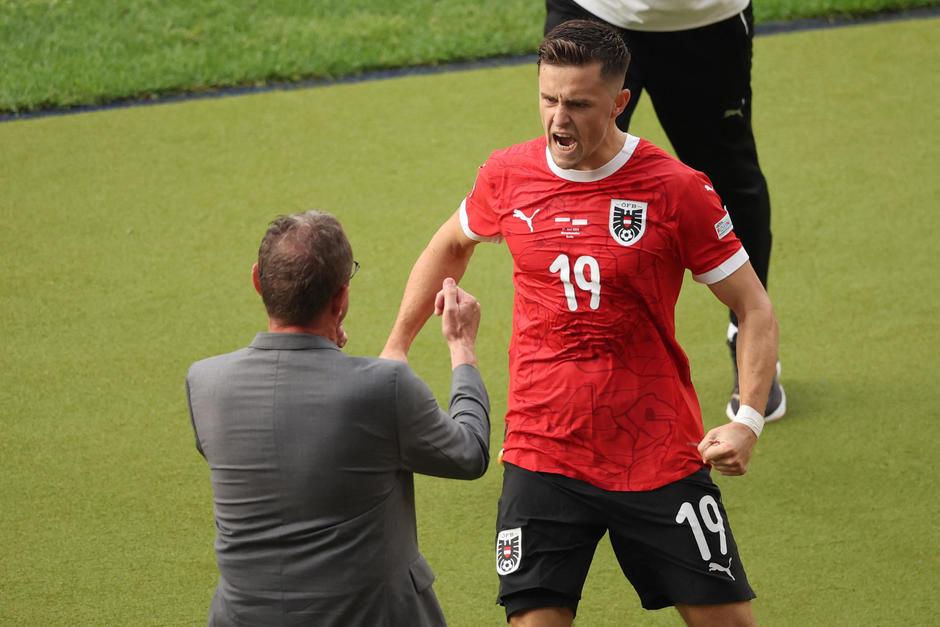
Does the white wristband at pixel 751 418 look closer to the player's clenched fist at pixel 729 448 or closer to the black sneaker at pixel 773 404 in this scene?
the player's clenched fist at pixel 729 448

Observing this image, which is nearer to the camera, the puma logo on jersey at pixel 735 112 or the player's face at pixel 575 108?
the player's face at pixel 575 108

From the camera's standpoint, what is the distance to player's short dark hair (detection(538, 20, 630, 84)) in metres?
2.57

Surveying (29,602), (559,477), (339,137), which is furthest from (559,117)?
(339,137)

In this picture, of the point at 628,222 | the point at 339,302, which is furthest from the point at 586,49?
the point at 339,302

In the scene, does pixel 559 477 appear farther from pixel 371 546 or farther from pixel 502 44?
pixel 502 44

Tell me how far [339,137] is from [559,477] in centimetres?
373

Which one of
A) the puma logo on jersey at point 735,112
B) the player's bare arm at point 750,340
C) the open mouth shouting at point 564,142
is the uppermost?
the open mouth shouting at point 564,142

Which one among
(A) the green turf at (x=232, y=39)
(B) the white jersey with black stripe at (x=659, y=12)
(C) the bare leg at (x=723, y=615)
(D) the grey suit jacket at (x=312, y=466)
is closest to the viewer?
(D) the grey suit jacket at (x=312, y=466)

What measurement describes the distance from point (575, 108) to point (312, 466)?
1.03 m

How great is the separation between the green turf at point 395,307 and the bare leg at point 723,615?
2.21 ft

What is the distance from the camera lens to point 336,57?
6.80 meters

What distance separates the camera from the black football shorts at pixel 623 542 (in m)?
2.55

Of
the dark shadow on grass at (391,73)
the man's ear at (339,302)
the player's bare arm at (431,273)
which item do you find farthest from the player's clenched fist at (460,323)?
the dark shadow on grass at (391,73)

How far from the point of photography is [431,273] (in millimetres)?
2922
